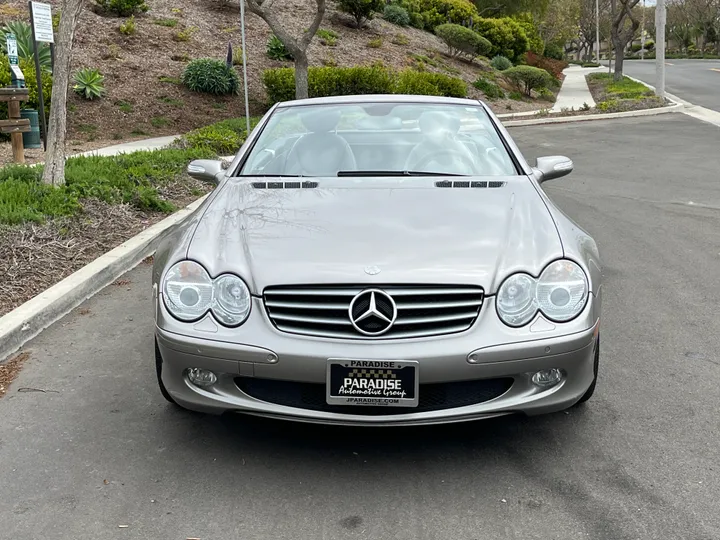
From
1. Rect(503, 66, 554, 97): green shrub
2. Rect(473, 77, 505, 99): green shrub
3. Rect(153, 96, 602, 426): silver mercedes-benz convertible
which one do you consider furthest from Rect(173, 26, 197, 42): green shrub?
Rect(153, 96, 602, 426): silver mercedes-benz convertible

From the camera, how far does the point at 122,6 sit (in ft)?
70.2

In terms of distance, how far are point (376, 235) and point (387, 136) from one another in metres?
1.54

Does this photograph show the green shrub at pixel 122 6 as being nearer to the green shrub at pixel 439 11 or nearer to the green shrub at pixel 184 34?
the green shrub at pixel 184 34

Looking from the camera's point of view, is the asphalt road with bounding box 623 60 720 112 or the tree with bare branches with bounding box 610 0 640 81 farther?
the tree with bare branches with bounding box 610 0 640 81

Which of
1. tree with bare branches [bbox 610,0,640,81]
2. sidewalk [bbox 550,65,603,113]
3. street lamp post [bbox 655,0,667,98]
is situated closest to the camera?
street lamp post [bbox 655,0,667,98]

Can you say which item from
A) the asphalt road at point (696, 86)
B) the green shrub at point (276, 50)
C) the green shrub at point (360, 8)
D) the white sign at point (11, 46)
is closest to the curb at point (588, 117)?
the asphalt road at point (696, 86)

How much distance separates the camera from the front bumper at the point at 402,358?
303cm

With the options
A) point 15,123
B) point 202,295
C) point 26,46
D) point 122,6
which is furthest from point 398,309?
point 122,6

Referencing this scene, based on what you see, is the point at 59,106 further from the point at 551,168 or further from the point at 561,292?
the point at 561,292

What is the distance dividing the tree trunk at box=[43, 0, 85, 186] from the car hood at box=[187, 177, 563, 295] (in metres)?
4.08

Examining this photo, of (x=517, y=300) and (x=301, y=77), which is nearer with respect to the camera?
(x=517, y=300)

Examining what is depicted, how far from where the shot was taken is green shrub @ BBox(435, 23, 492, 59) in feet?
93.5

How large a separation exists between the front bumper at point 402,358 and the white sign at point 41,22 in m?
9.19

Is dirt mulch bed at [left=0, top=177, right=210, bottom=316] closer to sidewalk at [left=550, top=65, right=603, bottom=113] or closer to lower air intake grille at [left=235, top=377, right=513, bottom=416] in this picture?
lower air intake grille at [left=235, top=377, right=513, bottom=416]
